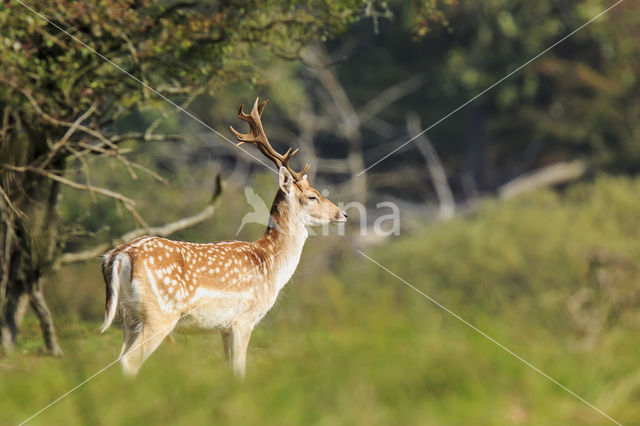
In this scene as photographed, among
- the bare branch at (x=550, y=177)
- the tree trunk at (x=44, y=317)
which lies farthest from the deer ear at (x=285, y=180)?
the bare branch at (x=550, y=177)

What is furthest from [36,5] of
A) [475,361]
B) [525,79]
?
[525,79]

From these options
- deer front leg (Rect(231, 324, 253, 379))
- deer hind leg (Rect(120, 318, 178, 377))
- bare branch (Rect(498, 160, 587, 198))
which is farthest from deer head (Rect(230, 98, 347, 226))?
bare branch (Rect(498, 160, 587, 198))

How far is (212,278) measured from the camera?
16.9 ft

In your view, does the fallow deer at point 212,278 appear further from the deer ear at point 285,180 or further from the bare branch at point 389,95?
the bare branch at point 389,95

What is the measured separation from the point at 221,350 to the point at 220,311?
312 mm

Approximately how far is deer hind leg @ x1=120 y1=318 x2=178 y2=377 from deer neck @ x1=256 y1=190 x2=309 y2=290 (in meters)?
0.87

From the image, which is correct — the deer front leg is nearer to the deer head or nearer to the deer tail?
the deer tail

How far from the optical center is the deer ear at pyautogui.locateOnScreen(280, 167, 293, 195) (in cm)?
538

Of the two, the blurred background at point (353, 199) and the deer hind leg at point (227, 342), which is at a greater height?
the blurred background at point (353, 199)

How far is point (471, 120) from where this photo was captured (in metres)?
29.0

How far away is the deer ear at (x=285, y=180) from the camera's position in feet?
17.7

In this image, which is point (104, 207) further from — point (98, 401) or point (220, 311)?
point (98, 401)

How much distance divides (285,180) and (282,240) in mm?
420

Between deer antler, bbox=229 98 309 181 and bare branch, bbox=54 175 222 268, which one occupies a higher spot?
deer antler, bbox=229 98 309 181
